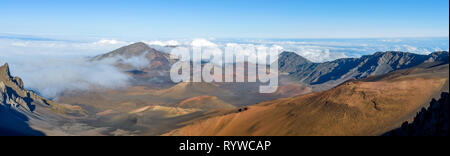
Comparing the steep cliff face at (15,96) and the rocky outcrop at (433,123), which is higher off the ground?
the rocky outcrop at (433,123)

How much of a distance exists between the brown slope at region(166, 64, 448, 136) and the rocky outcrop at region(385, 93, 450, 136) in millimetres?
5771

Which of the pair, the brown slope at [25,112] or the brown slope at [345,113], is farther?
A: the brown slope at [25,112]

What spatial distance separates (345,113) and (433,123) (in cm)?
1569

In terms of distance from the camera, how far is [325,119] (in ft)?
160

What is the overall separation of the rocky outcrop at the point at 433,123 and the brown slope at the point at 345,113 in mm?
5771

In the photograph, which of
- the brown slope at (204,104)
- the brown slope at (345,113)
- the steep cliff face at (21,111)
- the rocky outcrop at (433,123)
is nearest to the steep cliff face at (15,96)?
the steep cliff face at (21,111)

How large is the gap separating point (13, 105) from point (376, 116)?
4001 inches

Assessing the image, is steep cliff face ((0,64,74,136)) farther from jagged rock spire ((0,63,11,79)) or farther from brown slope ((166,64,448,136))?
brown slope ((166,64,448,136))

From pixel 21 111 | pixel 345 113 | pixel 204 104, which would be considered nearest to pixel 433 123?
pixel 345 113

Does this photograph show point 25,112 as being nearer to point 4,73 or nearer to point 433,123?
point 4,73

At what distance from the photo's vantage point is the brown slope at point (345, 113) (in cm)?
4619

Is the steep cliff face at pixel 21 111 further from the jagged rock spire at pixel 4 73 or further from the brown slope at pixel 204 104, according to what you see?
the brown slope at pixel 204 104

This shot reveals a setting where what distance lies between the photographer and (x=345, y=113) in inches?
1930
